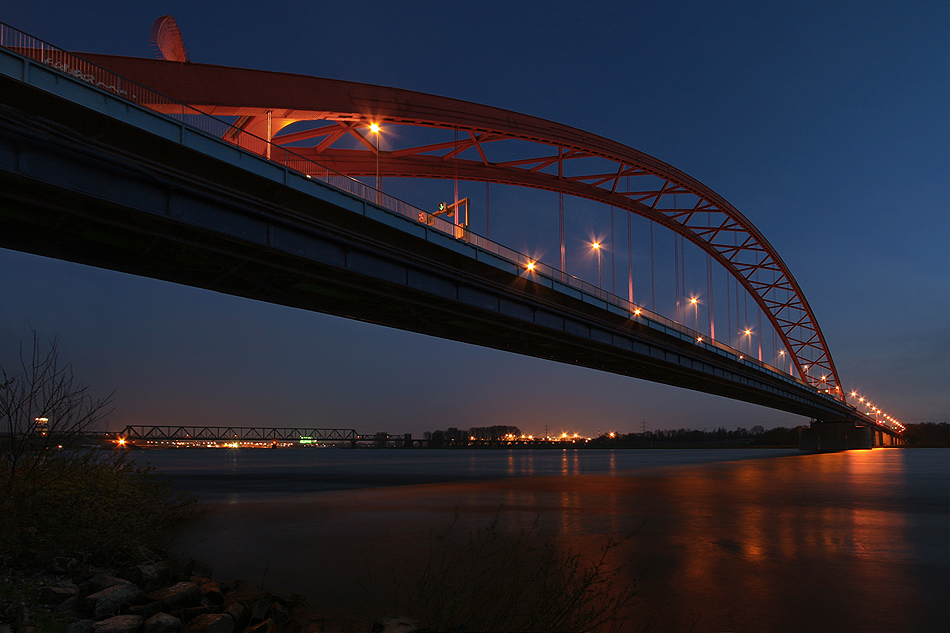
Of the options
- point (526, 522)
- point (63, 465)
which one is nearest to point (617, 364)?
point (526, 522)

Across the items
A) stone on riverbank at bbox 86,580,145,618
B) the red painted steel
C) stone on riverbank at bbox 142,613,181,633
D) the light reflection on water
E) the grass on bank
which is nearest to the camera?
stone on riverbank at bbox 142,613,181,633

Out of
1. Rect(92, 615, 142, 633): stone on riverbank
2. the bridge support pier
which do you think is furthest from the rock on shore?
the bridge support pier

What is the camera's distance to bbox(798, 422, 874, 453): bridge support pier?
114375 millimetres

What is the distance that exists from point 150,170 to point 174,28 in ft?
35.7

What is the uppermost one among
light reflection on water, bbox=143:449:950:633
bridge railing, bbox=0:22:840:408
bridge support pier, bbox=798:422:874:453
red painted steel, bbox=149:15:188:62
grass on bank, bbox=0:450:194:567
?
red painted steel, bbox=149:15:188:62

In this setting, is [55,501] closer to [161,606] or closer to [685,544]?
[161,606]

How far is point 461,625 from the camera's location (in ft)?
20.9

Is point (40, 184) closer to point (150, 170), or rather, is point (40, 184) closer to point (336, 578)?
point (150, 170)

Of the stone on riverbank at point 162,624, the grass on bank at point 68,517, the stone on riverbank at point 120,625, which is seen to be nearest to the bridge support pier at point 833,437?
the grass on bank at point 68,517

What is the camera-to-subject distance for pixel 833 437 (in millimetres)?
115312

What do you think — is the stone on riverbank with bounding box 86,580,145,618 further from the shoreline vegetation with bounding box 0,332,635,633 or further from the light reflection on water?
the light reflection on water

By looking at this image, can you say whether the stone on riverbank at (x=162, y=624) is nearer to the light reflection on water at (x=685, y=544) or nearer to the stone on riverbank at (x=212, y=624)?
the stone on riverbank at (x=212, y=624)

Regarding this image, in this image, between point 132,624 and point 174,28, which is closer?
point 132,624

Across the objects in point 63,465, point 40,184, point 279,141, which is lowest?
point 63,465
